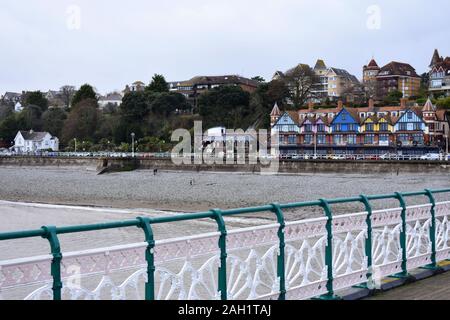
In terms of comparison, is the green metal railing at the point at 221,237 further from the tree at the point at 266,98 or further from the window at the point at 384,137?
the tree at the point at 266,98

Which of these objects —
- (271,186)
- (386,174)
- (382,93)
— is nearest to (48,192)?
(271,186)

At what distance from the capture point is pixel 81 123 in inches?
3762

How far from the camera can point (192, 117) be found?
85.1 meters

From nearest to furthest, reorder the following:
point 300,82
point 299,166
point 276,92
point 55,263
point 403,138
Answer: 1. point 55,263
2. point 299,166
3. point 403,138
4. point 276,92
5. point 300,82

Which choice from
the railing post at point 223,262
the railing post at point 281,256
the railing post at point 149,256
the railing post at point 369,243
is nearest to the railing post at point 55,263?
the railing post at point 149,256

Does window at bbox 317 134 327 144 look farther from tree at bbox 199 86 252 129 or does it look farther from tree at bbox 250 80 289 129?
tree at bbox 199 86 252 129

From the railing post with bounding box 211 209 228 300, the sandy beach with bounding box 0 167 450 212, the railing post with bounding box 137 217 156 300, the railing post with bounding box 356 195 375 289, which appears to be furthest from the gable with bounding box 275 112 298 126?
the railing post with bounding box 137 217 156 300

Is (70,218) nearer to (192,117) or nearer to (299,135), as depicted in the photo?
(299,135)

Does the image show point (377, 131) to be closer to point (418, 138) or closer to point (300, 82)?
point (418, 138)

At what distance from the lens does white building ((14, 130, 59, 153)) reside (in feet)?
324

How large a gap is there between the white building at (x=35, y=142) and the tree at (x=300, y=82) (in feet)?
141

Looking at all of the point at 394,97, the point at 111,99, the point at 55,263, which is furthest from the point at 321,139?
the point at 111,99

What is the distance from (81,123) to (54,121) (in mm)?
12592

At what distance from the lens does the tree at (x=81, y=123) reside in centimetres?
9481
